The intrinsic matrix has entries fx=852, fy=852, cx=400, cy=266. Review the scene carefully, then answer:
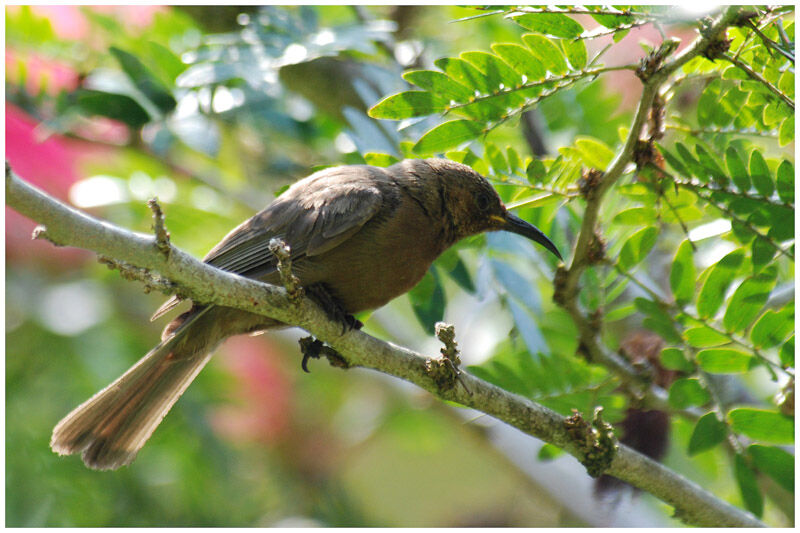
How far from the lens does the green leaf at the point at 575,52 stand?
3061 millimetres

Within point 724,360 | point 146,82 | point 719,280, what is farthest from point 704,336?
point 146,82

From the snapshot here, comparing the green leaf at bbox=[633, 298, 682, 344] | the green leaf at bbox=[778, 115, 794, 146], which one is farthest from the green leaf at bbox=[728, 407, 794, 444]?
the green leaf at bbox=[778, 115, 794, 146]

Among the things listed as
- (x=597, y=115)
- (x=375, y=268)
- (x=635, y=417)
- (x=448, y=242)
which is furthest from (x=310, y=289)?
(x=597, y=115)

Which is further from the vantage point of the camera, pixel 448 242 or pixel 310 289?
pixel 448 242

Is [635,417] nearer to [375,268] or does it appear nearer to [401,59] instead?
[375,268]

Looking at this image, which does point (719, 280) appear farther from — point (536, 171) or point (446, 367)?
point (446, 367)

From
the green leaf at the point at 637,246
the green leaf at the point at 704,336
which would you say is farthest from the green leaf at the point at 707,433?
the green leaf at the point at 637,246

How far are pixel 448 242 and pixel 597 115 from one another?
5.49 feet

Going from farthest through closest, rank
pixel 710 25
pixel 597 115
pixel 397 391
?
1. pixel 397 391
2. pixel 597 115
3. pixel 710 25

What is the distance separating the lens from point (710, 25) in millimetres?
2779

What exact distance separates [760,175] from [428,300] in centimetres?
149

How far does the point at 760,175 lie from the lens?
10.5ft

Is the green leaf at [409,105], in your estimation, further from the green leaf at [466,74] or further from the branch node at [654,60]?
the branch node at [654,60]

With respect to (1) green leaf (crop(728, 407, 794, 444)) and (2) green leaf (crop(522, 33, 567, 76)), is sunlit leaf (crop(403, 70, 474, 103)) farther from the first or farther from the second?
(1) green leaf (crop(728, 407, 794, 444))
